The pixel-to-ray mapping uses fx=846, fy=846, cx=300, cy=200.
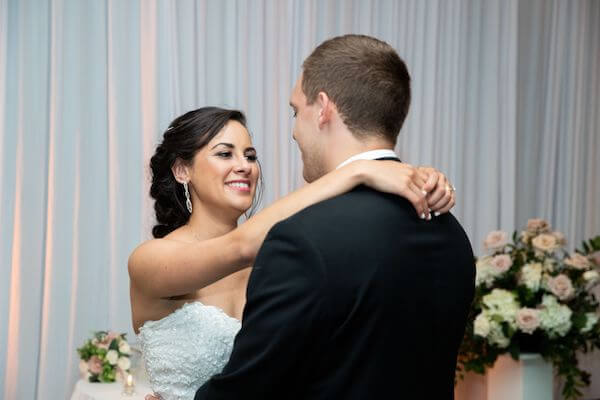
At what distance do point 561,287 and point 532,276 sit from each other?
0.13 m

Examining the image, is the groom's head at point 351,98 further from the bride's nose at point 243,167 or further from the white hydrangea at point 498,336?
the white hydrangea at point 498,336

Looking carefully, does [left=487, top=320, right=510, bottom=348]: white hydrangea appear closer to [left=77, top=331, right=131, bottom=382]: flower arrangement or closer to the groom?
[left=77, top=331, right=131, bottom=382]: flower arrangement

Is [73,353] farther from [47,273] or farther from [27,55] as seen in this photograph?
[27,55]

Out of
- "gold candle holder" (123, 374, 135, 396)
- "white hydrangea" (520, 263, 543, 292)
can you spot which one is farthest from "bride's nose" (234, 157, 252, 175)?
"white hydrangea" (520, 263, 543, 292)

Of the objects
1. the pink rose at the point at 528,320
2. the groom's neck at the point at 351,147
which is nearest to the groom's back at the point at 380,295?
the groom's neck at the point at 351,147

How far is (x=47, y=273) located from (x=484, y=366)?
2.10 m

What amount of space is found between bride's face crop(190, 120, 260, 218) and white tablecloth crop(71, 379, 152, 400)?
3.53 feet

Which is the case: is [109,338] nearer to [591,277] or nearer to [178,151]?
[178,151]

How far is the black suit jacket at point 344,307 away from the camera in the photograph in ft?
4.93

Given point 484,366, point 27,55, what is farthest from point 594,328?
point 27,55

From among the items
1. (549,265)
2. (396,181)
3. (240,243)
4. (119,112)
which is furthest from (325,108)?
(119,112)

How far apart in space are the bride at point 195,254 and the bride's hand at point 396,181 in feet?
1.06

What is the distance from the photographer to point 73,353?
13.4ft

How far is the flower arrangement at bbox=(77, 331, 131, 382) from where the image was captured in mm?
3555
